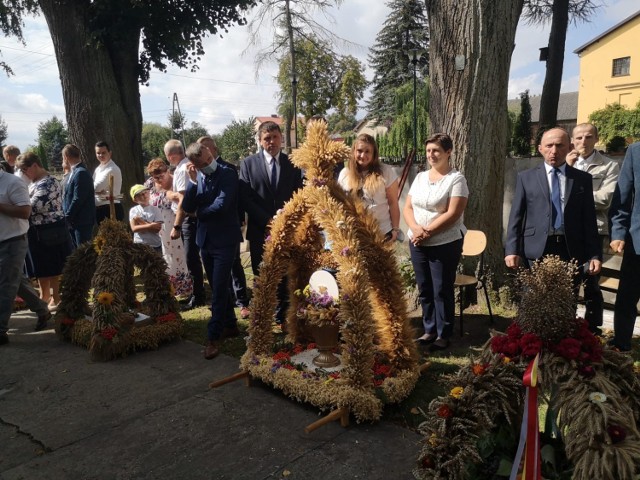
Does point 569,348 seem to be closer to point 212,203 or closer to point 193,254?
point 212,203

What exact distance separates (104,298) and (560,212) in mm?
4271

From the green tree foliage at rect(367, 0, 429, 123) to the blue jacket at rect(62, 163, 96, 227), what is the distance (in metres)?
34.5

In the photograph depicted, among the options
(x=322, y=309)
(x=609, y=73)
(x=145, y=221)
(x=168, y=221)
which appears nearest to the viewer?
(x=322, y=309)

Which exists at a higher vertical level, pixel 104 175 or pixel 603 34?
pixel 603 34

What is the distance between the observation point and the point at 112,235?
5.12 m

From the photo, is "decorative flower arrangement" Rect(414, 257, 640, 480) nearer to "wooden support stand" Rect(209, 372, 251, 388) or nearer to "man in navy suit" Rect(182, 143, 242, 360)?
"wooden support stand" Rect(209, 372, 251, 388)

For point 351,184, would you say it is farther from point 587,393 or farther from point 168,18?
point 168,18

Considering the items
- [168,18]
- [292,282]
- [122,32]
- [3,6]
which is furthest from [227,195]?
[3,6]

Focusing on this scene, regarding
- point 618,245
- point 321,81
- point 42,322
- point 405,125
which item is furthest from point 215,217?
point 321,81

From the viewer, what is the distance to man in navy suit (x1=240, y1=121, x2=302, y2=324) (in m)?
5.02

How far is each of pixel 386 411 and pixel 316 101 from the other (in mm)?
32704

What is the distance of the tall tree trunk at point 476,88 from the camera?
506 centimetres

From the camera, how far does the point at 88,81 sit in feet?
30.5

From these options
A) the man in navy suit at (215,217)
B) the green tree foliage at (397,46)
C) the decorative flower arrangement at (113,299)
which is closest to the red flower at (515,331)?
the man in navy suit at (215,217)
